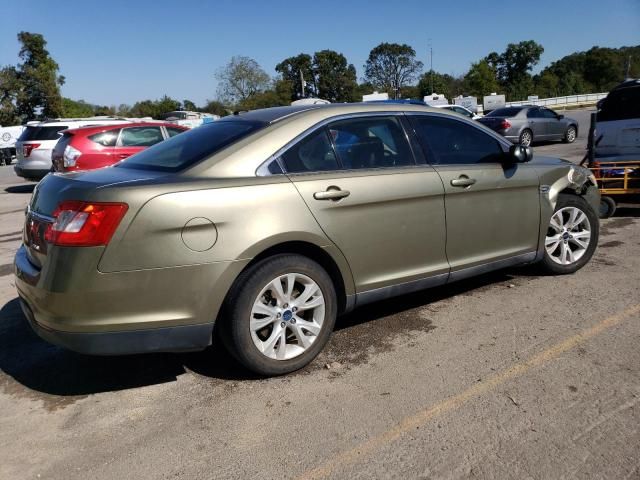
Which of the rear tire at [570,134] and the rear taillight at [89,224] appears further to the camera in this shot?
the rear tire at [570,134]

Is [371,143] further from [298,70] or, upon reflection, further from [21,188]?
[298,70]

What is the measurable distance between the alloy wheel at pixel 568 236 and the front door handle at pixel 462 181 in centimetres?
111

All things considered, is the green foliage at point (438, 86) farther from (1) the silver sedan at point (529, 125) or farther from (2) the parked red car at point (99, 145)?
(2) the parked red car at point (99, 145)

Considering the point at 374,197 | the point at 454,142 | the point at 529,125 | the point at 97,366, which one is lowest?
the point at 97,366

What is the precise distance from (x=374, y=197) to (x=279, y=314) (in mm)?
989

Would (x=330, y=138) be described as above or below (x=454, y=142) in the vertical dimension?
above

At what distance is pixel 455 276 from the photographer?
4207mm

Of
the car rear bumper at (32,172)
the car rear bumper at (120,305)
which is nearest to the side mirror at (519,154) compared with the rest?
the car rear bumper at (120,305)

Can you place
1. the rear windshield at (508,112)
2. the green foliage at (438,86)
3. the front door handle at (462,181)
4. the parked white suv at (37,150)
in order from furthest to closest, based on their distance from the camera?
the green foliage at (438,86) → the rear windshield at (508,112) → the parked white suv at (37,150) → the front door handle at (462,181)

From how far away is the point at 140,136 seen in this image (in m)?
10.9

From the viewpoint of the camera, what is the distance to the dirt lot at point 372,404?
2.57 metres

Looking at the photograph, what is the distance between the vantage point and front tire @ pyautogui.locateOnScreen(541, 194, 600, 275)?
4.94 metres

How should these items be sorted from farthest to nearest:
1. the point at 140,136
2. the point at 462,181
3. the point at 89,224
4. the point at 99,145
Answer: the point at 140,136 → the point at 99,145 → the point at 462,181 → the point at 89,224

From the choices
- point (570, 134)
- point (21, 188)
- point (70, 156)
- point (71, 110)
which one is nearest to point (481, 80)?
point (71, 110)
